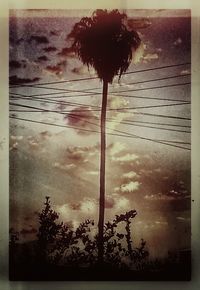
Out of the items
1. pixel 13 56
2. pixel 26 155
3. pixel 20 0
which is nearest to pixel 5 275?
pixel 26 155

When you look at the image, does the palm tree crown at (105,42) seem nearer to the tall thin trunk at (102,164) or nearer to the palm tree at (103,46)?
the palm tree at (103,46)

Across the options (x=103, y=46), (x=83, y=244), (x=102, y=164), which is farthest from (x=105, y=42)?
(x=83, y=244)

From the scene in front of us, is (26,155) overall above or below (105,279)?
above

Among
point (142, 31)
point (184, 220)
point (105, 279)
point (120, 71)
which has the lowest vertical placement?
point (105, 279)

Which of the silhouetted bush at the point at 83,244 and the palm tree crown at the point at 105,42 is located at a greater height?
the palm tree crown at the point at 105,42

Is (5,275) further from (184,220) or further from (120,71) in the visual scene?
(120,71)

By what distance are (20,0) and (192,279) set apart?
7.43 ft

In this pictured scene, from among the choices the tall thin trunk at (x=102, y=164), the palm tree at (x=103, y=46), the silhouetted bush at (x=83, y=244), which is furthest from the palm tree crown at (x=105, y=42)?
the silhouetted bush at (x=83, y=244)

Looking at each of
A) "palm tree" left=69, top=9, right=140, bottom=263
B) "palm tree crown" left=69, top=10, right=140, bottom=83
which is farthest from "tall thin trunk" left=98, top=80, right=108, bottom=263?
"palm tree crown" left=69, top=10, right=140, bottom=83

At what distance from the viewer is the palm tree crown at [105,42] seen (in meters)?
2.24

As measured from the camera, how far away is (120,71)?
2248mm

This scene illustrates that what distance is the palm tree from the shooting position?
224cm

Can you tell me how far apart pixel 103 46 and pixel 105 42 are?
3 centimetres

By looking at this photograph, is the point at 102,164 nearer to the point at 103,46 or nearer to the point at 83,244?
the point at 83,244
